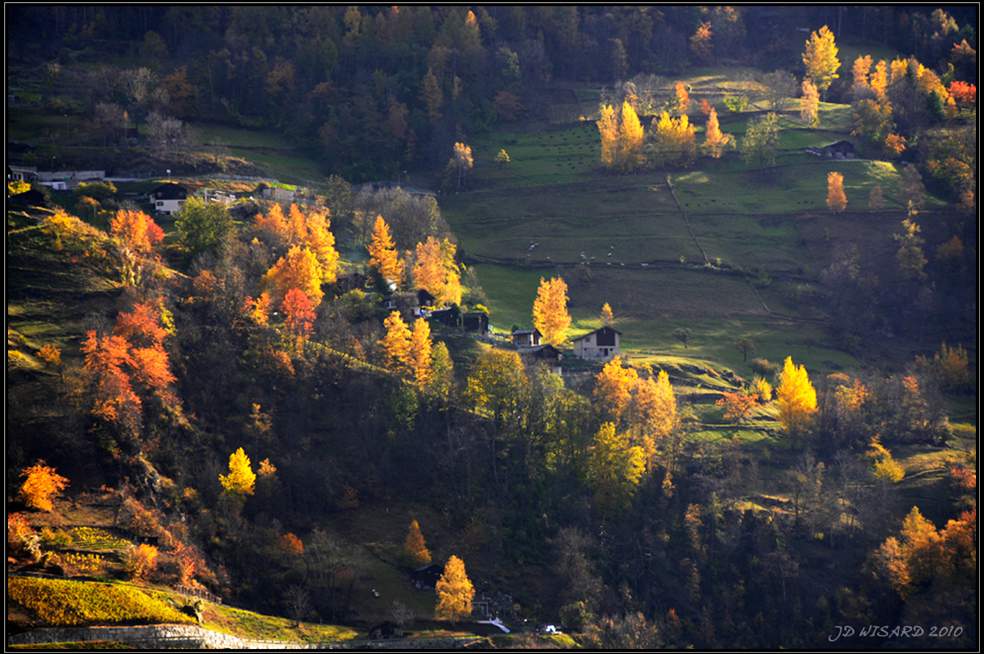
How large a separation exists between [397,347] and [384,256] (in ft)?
70.3

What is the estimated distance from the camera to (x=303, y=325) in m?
86.1

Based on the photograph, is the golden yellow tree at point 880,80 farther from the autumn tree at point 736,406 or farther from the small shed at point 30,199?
the small shed at point 30,199

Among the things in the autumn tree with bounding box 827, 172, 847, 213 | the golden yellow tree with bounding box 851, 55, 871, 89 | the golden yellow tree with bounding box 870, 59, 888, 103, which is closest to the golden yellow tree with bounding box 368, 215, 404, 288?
the autumn tree with bounding box 827, 172, 847, 213

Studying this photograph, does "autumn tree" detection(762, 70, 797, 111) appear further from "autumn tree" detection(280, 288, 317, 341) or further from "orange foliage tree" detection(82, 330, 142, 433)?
"orange foliage tree" detection(82, 330, 142, 433)

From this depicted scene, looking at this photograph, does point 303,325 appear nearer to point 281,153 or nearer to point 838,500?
point 838,500

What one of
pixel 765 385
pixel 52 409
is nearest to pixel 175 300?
pixel 52 409

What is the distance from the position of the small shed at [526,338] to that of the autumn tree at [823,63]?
12146cm

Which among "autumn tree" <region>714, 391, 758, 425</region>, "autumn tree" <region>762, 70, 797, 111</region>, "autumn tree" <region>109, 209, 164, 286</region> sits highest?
"autumn tree" <region>762, 70, 797, 111</region>

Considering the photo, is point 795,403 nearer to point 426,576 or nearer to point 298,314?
point 426,576

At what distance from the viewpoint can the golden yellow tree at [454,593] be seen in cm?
6494

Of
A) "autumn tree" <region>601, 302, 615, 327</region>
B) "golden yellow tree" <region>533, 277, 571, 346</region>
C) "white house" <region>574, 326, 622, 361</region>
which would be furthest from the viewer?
"autumn tree" <region>601, 302, 615, 327</region>

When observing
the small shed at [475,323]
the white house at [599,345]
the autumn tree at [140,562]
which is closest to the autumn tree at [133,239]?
the autumn tree at [140,562]

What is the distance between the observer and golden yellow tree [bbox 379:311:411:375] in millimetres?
86000

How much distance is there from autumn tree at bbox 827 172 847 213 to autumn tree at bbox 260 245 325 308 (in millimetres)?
89963
